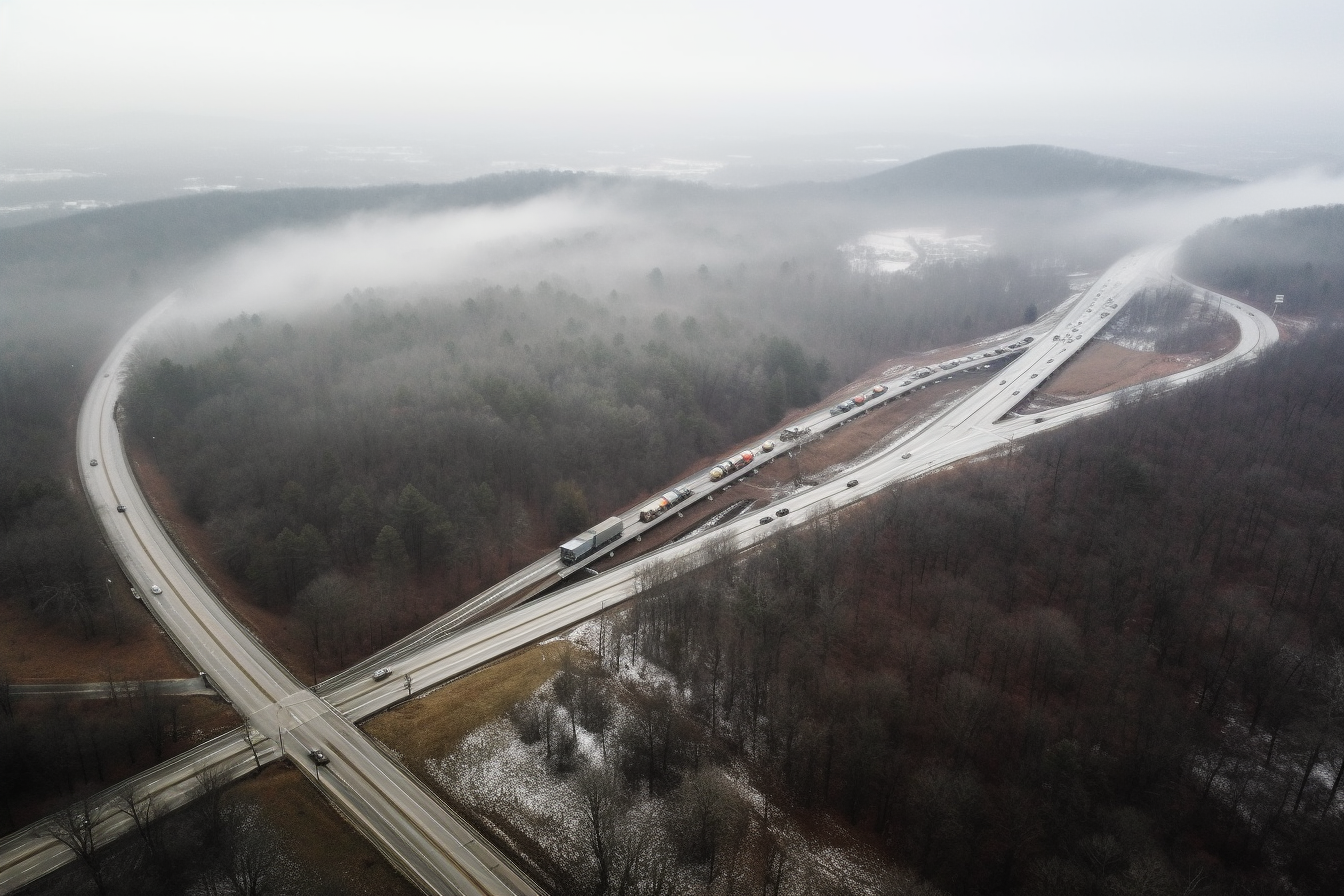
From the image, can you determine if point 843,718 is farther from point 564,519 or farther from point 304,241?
point 304,241

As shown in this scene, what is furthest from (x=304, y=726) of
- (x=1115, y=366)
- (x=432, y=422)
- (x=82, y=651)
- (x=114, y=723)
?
(x=1115, y=366)

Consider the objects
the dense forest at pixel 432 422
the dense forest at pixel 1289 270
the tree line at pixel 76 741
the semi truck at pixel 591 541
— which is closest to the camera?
the tree line at pixel 76 741

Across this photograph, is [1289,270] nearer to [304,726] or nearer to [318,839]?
[304,726]

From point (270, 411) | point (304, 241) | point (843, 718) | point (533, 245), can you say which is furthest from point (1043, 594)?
point (304, 241)

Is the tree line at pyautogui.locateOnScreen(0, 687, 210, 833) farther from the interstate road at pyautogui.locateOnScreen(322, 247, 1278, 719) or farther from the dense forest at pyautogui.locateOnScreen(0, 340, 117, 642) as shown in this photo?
the interstate road at pyautogui.locateOnScreen(322, 247, 1278, 719)

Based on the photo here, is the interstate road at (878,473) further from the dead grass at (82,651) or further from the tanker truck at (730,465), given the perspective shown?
the dead grass at (82,651)

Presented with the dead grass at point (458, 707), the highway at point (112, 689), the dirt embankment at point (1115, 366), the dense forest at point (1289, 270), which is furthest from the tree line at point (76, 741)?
the dense forest at point (1289, 270)

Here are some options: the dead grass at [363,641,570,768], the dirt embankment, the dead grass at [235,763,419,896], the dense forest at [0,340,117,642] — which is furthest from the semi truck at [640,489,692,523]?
the dirt embankment

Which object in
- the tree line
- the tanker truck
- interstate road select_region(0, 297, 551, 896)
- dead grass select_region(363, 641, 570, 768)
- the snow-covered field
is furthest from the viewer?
the tanker truck
